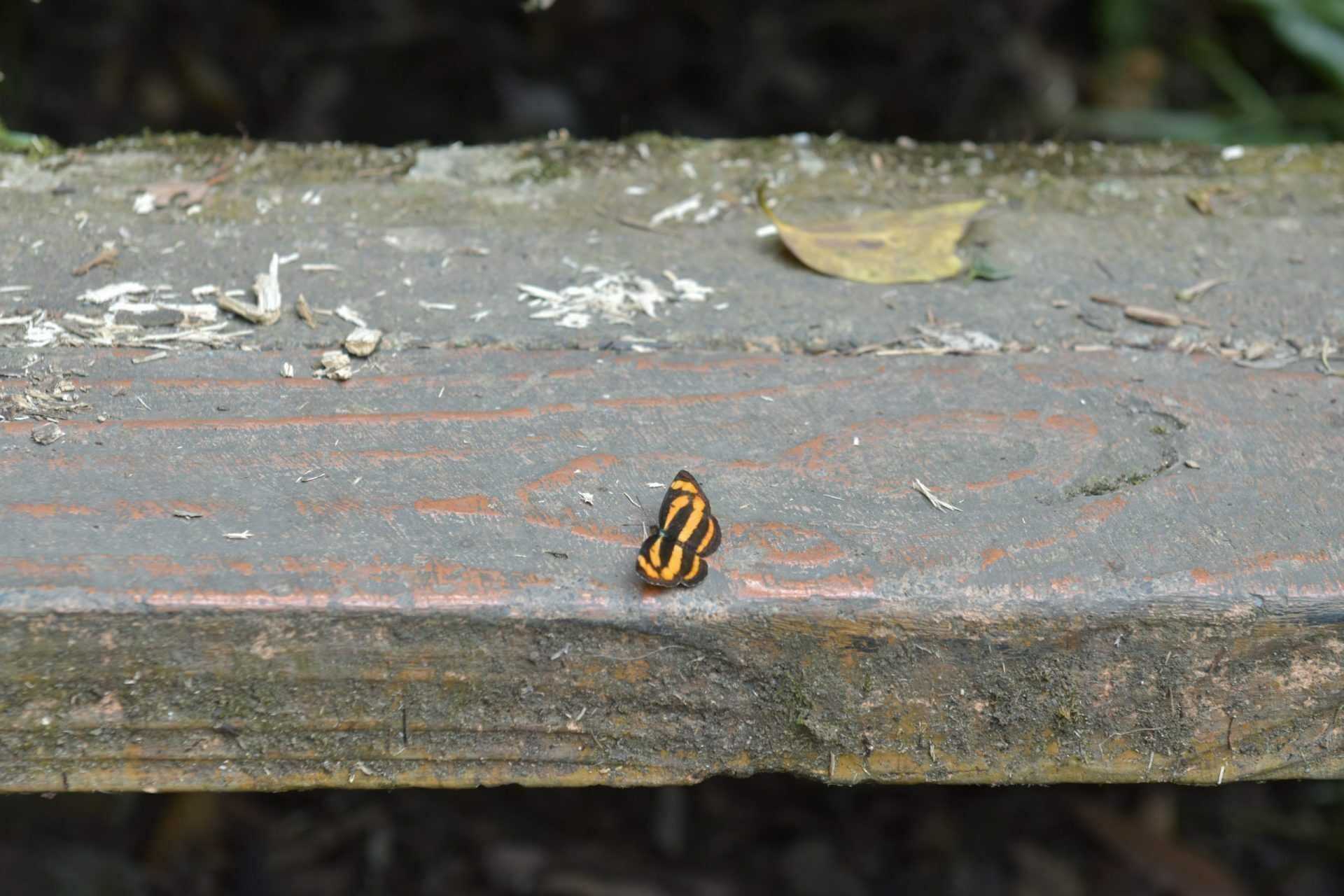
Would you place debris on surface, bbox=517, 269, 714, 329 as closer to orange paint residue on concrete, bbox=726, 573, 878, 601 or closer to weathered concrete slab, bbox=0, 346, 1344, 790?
weathered concrete slab, bbox=0, 346, 1344, 790

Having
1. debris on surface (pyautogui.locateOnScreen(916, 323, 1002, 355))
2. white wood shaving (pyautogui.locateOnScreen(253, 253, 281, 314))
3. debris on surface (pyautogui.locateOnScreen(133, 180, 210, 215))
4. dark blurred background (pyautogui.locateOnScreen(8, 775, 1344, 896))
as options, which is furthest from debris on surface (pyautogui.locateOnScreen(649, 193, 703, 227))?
dark blurred background (pyautogui.locateOnScreen(8, 775, 1344, 896))

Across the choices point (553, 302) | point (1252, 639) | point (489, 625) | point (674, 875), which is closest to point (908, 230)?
point (553, 302)

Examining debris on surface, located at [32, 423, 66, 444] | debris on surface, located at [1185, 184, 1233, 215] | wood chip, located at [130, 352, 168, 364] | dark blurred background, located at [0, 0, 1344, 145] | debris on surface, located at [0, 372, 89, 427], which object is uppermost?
debris on surface, located at [1185, 184, 1233, 215]

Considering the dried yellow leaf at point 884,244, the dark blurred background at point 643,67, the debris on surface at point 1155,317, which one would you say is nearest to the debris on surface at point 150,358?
the dried yellow leaf at point 884,244

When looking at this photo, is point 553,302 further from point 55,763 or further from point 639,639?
point 55,763

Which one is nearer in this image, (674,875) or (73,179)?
(73,179)

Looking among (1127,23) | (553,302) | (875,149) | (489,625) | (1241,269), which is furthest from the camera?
(1127,23)
